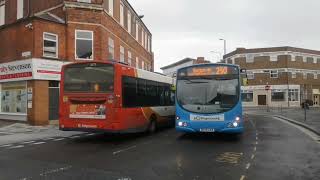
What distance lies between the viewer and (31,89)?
24484 mm

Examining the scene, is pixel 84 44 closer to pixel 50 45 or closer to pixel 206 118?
pixel 50 45

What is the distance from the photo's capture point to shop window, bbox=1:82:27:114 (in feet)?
83.7

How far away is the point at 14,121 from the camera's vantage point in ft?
84.9

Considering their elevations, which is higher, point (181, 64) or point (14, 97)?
point (181, 64)

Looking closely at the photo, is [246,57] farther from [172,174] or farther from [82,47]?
[172,174]

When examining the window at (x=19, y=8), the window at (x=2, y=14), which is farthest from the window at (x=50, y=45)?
the window at (x=2, y=14)

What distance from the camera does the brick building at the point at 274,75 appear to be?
73.8 metres

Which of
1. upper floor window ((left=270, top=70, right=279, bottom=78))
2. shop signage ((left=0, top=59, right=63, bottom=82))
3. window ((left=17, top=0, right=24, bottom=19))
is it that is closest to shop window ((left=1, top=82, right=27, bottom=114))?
shop signage ((left=0, top=59, right=63, bottom=82))

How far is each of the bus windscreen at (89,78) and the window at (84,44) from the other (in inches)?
442

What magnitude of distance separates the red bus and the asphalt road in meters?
0.75

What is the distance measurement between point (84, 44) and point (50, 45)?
2.53 m

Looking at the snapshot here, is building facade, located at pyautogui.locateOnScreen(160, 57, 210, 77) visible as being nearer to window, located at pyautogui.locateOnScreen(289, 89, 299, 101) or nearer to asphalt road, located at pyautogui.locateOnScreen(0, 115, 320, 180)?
window, located at pyautogui.locateOnScreen(289, 89, 299, 101)

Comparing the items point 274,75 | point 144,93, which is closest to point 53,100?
point 144,93

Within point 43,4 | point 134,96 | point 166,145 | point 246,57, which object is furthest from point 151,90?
point 246,57
